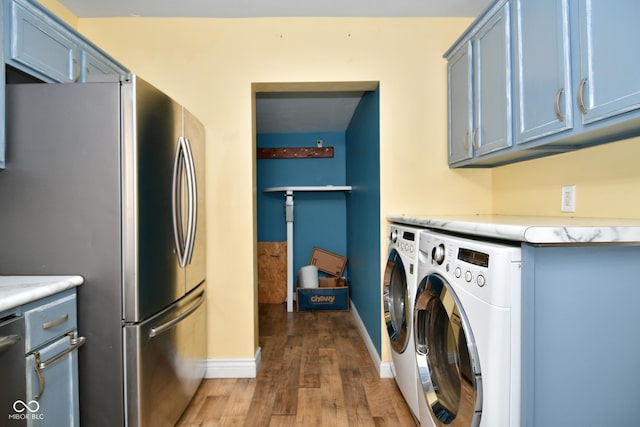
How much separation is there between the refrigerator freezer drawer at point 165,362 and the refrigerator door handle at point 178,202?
289 millimetres

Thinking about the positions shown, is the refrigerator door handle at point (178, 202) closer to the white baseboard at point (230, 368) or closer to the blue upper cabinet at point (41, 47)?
the blue upper cabinet at point (41, 47)

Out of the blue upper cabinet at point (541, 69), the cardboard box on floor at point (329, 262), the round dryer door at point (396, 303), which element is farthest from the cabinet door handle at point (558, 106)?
the cardboard box on floor at point (329, 262)

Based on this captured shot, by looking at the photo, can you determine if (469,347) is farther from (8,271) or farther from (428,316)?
(8,271)

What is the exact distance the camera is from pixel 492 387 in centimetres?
97

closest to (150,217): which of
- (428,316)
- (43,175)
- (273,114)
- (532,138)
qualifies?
(43,175)

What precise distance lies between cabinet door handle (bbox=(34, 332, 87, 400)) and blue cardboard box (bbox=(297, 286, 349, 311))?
264 cm

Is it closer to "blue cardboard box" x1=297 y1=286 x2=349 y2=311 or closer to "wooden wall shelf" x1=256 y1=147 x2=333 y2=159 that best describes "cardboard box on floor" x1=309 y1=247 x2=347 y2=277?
"blue cardboard box" x1=297 y1=286 x2=349 y2=311

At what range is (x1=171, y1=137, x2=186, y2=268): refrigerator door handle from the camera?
1683 millimetres

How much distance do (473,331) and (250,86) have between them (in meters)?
2.02

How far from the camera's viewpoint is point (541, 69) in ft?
4.41

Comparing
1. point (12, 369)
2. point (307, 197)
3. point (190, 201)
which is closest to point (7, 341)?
point (12, 369)

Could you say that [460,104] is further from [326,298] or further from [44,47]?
[326,298]

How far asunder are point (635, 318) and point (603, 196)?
25.7 inches

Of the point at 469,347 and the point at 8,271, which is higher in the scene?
the point at 8,271
